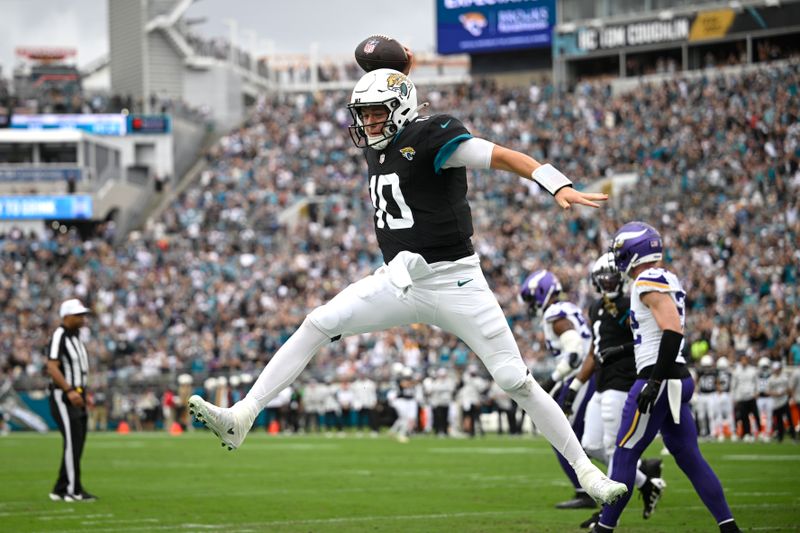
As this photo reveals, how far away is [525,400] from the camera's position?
6.96m

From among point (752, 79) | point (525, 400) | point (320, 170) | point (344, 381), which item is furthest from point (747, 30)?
point (525, 400)

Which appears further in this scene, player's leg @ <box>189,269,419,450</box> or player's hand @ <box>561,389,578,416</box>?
player's hand @ <box>561,389,578,416</box>

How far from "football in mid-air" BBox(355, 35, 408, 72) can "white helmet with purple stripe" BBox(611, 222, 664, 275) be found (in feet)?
7.01

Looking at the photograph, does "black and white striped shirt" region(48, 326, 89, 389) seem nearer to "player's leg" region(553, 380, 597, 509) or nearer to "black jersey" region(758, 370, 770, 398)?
"player's leg" region(553, 380, 597, 509)

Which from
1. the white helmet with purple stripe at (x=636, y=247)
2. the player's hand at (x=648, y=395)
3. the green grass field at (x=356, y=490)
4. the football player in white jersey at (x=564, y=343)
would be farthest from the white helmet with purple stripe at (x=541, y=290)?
the player's hand at (x=648, y=395)

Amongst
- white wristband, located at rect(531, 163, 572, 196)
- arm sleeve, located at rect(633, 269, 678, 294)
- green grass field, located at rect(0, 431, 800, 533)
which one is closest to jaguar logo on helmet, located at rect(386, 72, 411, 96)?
white wristband, located at rect(531, 163, 572, 196)

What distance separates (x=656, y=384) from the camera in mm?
7844

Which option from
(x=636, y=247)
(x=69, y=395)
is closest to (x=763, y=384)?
(x=69, y=395)

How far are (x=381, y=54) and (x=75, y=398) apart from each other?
6.63 meters

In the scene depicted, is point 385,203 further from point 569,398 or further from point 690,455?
point 569,398

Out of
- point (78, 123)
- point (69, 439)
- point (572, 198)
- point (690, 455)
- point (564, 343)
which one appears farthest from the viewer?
point (78, 123)

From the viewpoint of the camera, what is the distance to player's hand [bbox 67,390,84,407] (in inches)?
486

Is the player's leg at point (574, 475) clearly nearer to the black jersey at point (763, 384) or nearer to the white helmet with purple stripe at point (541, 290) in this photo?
the white helmet with purple stripe at point (541, 290)

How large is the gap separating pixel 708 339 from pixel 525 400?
771 inches
